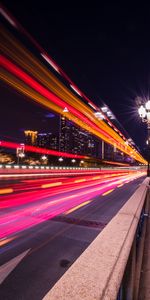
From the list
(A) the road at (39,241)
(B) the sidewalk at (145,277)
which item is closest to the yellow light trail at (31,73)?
(A) the road at (39,241)

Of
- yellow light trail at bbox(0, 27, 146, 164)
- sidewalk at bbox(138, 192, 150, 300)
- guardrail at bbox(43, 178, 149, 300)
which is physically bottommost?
sidewalk at bbox(138, 192, 150, 300)

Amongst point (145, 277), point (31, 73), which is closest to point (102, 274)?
point (145, 277)

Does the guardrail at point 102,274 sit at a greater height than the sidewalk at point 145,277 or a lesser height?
greater

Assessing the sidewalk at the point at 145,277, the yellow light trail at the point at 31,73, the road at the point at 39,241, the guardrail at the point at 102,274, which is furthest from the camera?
the yellow light trail at the point at 31,73

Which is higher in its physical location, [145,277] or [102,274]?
[102,274]

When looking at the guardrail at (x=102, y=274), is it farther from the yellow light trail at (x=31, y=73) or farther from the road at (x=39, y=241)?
the yellow light trail at (x=31, y=73)

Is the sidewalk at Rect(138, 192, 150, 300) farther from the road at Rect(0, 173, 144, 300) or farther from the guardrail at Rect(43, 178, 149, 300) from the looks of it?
the road at Rect(0, 173, 144, 300)

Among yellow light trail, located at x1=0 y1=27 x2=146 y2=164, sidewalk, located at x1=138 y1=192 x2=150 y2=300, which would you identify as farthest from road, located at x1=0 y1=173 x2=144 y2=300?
yellow light trail, located at x1=0 y1=27 x2=146 y2=164

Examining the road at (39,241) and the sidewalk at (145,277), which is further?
the road at (39,241)

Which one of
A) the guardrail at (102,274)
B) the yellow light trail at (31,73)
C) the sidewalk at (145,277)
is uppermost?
the yellow light trail at (31,73)

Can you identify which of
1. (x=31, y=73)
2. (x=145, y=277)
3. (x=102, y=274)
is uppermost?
(x=31, y=73)

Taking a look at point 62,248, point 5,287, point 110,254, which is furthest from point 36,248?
point 110,254

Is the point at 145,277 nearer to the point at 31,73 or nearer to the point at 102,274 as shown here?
the point at 102,274

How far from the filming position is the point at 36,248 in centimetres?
572
